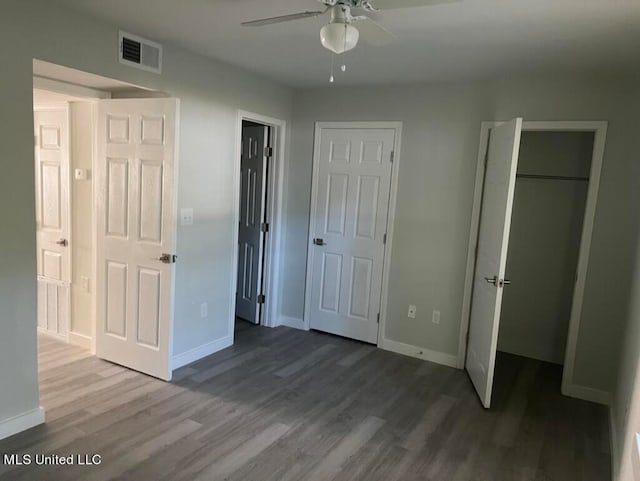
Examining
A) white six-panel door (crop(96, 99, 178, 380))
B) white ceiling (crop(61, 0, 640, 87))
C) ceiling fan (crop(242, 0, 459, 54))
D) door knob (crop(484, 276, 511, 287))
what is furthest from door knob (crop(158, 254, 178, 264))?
door knob (crop(484, 276, 511, 287))

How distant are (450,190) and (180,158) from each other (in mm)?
2246

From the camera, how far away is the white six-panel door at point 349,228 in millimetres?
4234

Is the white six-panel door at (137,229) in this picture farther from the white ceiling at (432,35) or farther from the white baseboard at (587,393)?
the white baseboard at (587,393)

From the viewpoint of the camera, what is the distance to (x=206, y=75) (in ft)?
11.8

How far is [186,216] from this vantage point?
3.54 m

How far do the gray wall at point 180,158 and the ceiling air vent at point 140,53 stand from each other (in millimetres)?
50

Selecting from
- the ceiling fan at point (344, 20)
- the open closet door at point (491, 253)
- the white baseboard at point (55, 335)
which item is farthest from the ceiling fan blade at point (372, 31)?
the white baseboard at point (55, 335)

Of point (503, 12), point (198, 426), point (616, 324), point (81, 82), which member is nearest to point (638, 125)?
point (616, 324)

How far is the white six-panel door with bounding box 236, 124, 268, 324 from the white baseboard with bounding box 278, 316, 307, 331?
0.85ft

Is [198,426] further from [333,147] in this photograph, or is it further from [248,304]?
[333,147]

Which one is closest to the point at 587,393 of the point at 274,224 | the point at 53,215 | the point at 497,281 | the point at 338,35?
the point at 497,281

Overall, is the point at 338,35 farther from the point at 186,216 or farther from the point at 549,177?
the point at 549,177

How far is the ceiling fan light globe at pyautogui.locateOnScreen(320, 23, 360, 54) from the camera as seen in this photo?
6.02 feet

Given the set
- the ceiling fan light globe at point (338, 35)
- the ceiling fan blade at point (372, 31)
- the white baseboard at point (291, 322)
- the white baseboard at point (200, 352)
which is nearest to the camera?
the ceiling fan light globe at point (338, 35)
